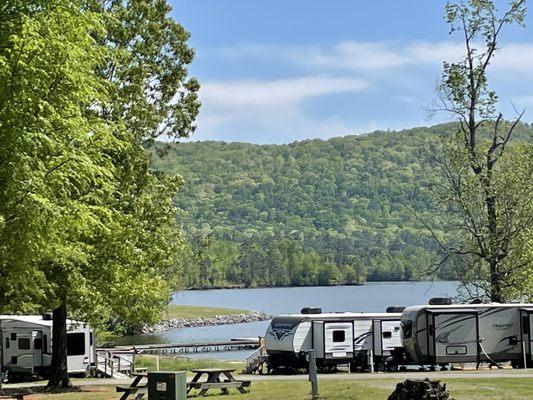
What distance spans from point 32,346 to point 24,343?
38cm

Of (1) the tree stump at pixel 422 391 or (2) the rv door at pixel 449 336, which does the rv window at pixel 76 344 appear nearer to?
(2) the rv door at pixel 449 336

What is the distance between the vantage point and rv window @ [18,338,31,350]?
34562 millimetres

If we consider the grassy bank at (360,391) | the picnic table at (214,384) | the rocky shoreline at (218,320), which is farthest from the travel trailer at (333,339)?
the rocky shoreline at (218,320)

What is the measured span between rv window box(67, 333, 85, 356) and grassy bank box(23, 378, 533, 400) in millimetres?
9490

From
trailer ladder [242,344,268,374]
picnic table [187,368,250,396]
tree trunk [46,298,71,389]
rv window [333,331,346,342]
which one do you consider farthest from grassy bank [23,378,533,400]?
trailer ladder [242,344,268,374]

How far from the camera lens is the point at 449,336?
3144 centimetres

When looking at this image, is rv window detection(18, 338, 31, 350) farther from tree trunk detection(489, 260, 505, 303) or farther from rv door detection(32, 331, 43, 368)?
tree trunk detection(489, 260, 505, 303)

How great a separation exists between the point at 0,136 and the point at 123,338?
70.3 m

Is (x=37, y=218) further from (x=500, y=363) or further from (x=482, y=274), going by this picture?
(x=482, y=274)

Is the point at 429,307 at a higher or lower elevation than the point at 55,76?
lower

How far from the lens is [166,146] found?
29.6 metres

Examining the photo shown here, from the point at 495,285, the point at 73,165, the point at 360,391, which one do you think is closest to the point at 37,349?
the point at 360,391

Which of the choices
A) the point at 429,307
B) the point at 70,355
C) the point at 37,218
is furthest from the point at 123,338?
the point at 37,218

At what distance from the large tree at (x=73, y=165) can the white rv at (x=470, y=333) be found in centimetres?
982
